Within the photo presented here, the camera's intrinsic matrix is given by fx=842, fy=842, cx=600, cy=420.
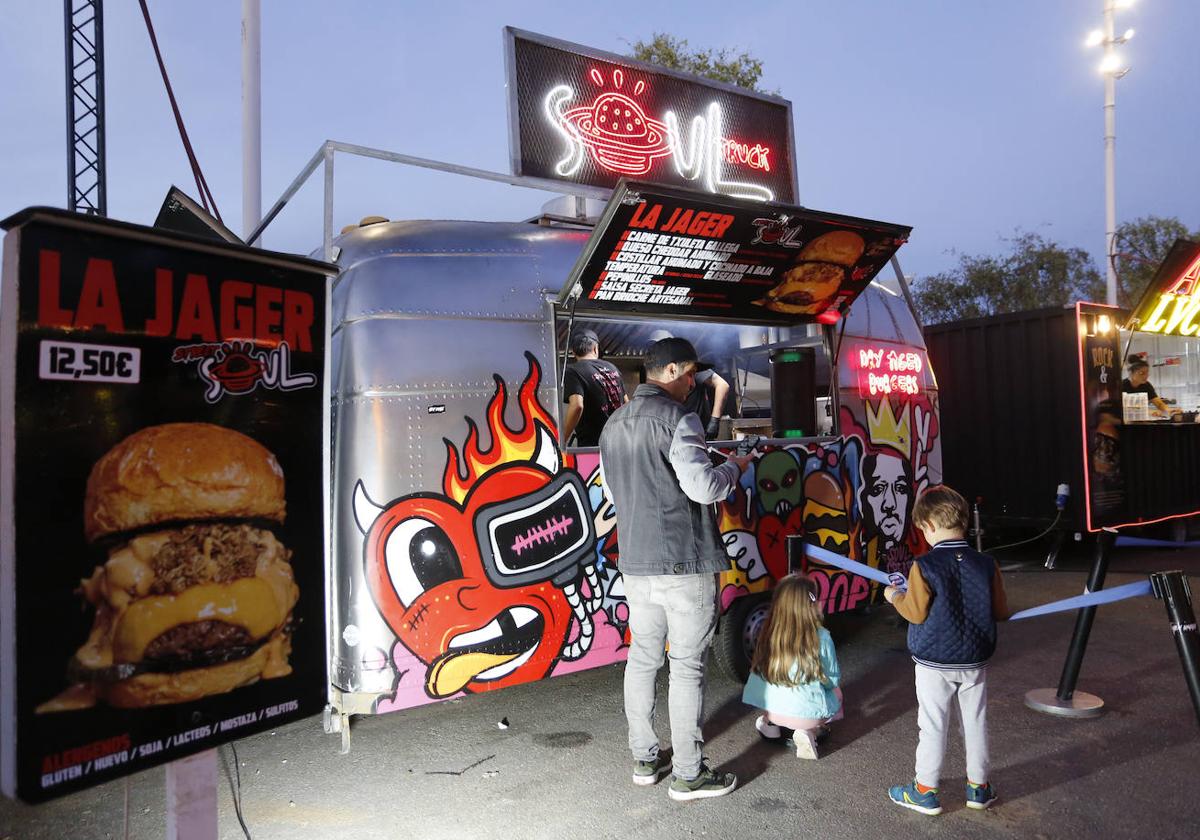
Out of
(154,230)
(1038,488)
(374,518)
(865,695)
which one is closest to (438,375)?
(374,518)

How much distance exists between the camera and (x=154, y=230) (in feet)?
6.91

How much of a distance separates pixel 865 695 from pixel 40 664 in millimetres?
4574

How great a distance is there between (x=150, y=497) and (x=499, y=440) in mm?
2293

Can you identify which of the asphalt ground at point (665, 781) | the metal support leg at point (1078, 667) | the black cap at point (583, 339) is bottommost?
the asphalt ground at point (665, 781)

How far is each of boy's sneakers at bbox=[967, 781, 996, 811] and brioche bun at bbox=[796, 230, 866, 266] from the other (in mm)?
3124

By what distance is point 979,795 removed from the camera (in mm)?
Result: 3607

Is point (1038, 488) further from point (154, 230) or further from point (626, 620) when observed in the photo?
point (154, 230)

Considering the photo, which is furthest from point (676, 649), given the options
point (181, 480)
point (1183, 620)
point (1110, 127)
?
point (1110, 127)

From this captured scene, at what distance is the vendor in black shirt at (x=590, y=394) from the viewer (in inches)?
198

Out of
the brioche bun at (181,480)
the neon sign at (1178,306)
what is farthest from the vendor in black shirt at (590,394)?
the neon sign at (1178,306)

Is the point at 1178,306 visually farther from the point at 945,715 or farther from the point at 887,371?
the point at 945,715

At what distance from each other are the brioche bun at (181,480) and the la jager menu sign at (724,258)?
249 centimetres

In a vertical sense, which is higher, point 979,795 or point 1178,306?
point 1178,306

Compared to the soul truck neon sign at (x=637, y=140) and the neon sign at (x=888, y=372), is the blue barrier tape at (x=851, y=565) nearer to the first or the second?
the neon sign at (x=888, y=372)
